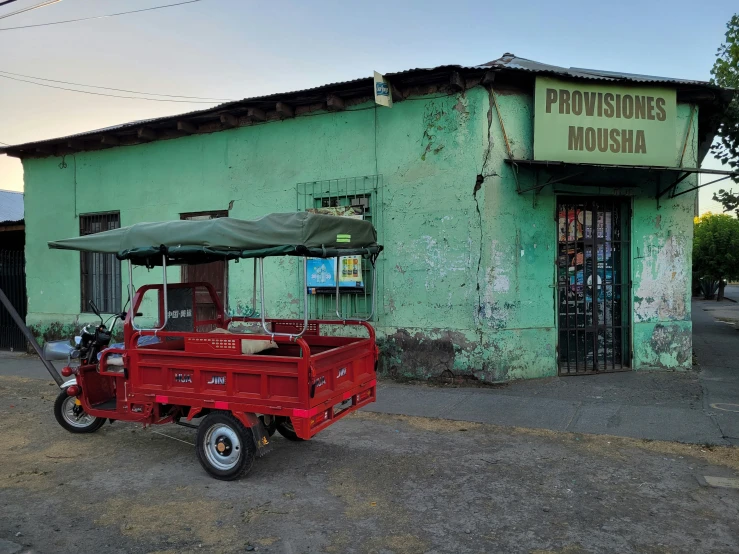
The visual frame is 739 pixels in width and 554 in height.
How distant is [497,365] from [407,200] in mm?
2984

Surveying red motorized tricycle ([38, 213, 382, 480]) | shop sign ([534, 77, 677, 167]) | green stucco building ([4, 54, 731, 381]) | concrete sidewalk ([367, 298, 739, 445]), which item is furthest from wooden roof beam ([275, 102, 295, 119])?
concrete sidewalk ([367, 298, 739, 445])

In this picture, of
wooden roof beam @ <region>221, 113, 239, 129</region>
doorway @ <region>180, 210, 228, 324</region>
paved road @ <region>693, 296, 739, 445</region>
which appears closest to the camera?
paved road @ <region>693, 296, 739, 445</region>

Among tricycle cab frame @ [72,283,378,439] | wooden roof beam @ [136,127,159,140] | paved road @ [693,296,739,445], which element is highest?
wooden roof beam @ [136,127,159,140]

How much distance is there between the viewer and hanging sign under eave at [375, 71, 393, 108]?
8.67m

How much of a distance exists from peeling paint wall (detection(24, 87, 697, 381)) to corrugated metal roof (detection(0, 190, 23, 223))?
14951 millimetres

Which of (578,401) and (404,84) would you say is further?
(404,84)

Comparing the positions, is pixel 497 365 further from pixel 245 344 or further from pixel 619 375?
pixel 245 344

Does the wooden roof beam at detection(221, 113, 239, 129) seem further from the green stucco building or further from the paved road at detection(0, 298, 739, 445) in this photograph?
the paved road at detection(0, 298, 739, 445)

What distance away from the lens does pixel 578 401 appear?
297 inches

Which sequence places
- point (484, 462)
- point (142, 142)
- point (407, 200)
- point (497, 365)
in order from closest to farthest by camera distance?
point (484, 462) → point (497, 365) → point (407, 200) → point (142, 142)

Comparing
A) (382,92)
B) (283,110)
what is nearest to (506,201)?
(382,92)

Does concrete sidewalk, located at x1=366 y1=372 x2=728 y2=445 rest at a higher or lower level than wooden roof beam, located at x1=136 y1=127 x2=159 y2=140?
Result: lower

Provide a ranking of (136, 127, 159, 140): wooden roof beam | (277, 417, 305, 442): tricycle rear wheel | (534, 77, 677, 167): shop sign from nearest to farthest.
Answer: (277, 417, 305, 442): tricycle rear wheel < (534, 77, 677, 167): shop sign < (136, 127, 159, 140): wooden roof beam

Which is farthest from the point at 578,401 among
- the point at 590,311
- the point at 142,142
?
the point at 142,142
